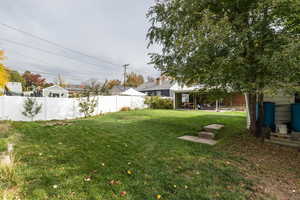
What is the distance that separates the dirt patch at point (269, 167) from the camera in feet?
7.32

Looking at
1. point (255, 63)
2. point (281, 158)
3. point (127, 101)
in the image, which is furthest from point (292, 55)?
point (127, 101)

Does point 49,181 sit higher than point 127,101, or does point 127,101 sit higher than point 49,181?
point 127,101

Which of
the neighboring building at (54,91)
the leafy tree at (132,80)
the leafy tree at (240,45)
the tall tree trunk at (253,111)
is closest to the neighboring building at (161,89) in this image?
the neighboring building at (54,91)

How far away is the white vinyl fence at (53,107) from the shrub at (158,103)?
4.61 meters

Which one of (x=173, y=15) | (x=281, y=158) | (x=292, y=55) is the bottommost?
(x=281, y=158)

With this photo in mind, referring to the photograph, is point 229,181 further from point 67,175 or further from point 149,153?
point 67,175

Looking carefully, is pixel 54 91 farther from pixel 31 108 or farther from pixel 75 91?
pixel 31 108

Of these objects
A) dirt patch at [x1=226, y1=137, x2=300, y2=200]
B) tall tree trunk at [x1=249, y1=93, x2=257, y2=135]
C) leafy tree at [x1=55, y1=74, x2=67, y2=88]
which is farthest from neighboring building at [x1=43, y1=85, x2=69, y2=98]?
dirt patch at [x1=226, y1=137, x2=300, y2=200]

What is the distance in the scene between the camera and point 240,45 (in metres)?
3.50

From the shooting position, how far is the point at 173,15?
439 cm

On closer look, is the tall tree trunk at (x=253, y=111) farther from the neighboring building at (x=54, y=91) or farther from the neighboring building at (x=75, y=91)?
the neighboring building at (x=54, y=91)

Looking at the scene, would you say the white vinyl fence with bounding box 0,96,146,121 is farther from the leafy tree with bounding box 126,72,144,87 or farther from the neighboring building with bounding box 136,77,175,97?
the leafy tree with bounding box 126,72,144,87

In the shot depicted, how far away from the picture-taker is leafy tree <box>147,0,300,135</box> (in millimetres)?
3025

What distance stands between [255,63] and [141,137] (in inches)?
159
